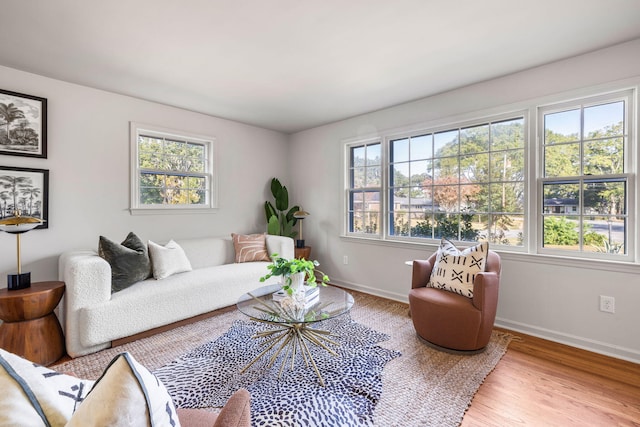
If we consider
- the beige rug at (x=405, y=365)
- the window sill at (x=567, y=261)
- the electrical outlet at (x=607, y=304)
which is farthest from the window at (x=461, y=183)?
the beige rug at (x=405, y=365)

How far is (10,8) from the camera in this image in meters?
1.87

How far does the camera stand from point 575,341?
2.50m

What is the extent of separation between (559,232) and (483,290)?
1122 mm

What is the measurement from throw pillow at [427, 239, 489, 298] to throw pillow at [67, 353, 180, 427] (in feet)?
7.87

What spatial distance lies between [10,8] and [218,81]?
1456 mm

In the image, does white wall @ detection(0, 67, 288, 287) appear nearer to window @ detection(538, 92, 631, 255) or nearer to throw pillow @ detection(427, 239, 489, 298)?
throw pillow @ detection(427, 239, 489, 298)

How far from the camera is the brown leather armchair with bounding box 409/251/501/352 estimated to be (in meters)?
2.24

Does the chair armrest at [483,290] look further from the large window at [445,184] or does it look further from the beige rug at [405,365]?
the large window at [445,184]

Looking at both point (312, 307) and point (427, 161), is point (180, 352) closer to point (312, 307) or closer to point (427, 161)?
point (312, 307)

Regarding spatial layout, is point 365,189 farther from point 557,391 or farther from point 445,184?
point 557,391

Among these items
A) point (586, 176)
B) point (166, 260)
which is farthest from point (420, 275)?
point (166, 260)

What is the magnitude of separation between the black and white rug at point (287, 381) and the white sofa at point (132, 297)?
57 cm

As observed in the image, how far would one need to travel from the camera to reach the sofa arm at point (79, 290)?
7.50 feet

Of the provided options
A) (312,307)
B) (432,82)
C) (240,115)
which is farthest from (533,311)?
(240,115)
